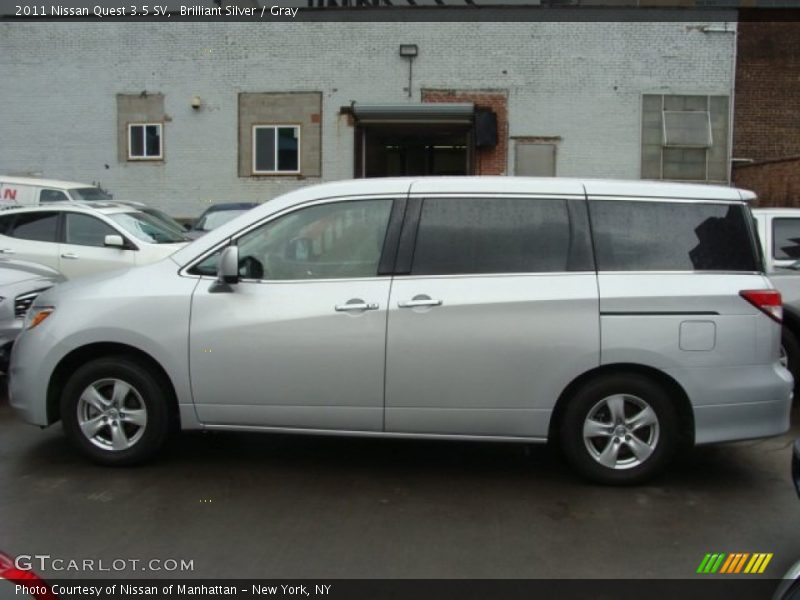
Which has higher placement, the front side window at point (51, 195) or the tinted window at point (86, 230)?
the front side window at point (51, 195)

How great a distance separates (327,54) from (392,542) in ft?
63.9

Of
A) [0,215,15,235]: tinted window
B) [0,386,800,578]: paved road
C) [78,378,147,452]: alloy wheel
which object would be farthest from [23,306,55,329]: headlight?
[0,215,15,235]: tinted window

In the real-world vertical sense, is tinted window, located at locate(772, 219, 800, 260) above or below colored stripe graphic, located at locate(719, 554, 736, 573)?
above

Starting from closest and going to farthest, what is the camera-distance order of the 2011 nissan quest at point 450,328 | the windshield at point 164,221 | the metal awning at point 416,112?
the 2011 nissan quest at point 450,328 → the windshield at point 164,221 → the metal awning at point 416,112

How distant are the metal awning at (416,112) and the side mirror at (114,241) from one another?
12194 millimetres

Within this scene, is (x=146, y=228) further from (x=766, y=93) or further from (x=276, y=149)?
(x=766, y=93)

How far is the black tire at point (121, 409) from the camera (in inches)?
205

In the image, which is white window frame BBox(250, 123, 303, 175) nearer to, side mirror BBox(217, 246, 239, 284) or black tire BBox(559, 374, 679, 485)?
side mirror BBox(217, 246, 239, 284)

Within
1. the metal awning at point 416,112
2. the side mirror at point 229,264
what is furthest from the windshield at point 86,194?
the side mirror at point 229,264

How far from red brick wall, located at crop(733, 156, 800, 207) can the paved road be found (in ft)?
39.6

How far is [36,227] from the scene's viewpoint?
10539 millimetres

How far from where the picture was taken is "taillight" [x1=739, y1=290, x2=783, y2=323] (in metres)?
4.98

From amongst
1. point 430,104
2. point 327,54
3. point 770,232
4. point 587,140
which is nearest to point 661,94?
point 587,140

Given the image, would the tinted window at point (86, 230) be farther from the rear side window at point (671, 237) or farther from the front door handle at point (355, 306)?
the rear side window at point (671, 237)
